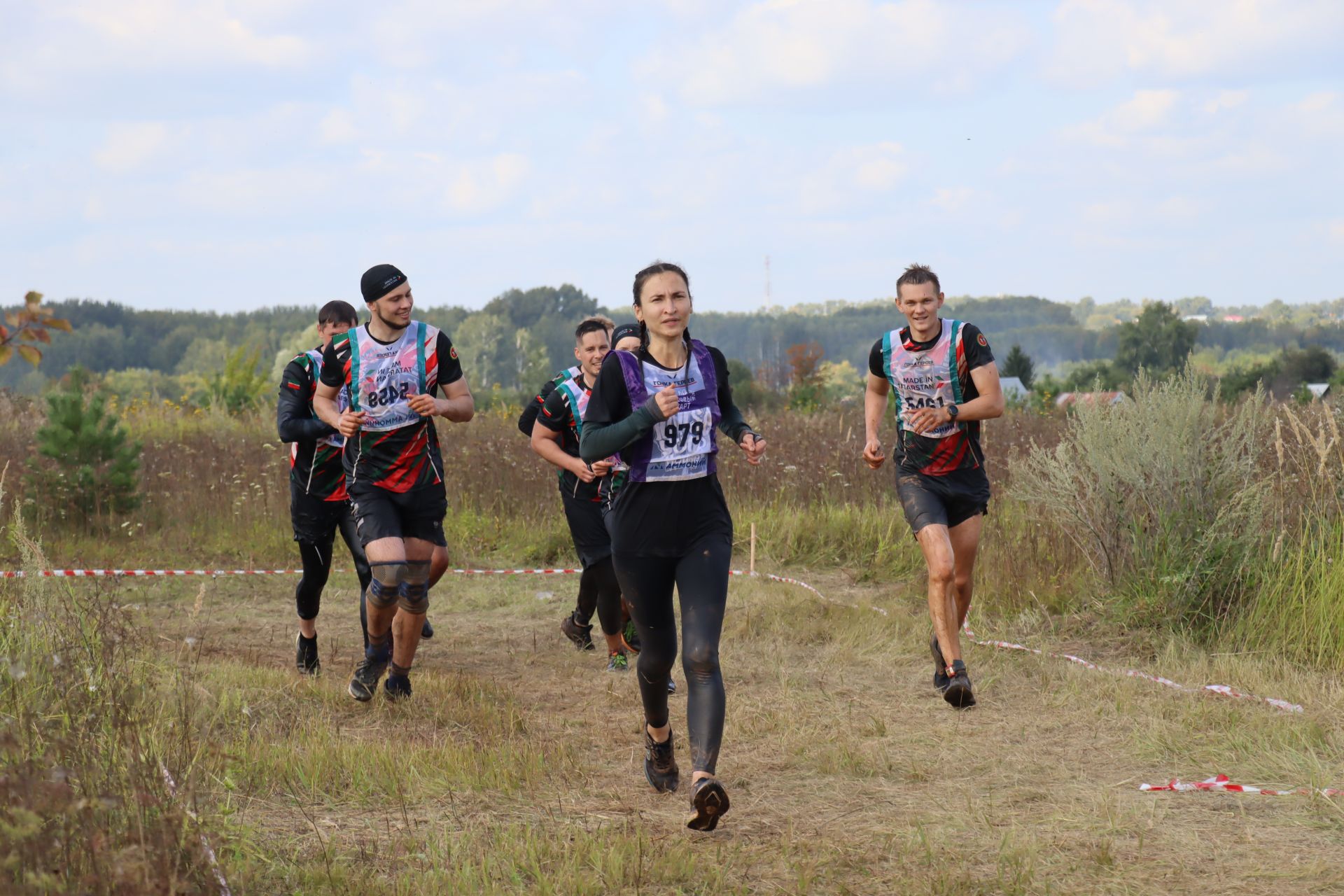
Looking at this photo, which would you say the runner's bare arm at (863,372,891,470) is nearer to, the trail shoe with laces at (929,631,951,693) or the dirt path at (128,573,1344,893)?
the trail shoe with laces at (929,631,951,693)

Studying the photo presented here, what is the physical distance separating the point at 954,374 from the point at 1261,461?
2.99m

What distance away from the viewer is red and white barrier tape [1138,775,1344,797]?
5.09 meters

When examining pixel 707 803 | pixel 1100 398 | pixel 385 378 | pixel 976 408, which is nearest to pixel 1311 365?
pixel 1100 398

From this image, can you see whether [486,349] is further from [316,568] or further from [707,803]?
[707,803]

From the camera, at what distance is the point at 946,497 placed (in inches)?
273

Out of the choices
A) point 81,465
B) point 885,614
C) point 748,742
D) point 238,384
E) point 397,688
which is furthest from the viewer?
point 238,384

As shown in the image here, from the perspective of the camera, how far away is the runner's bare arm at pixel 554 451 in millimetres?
7184

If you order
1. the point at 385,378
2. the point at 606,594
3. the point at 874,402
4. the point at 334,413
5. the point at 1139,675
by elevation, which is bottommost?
the point at 1139,675

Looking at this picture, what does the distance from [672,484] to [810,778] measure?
1.54 metres

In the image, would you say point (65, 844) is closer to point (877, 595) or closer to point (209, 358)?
point (877, 595)

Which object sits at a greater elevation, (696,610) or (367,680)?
(696,610)

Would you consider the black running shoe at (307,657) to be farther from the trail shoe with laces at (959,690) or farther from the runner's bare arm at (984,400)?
the runner's bare arm at (984,400)

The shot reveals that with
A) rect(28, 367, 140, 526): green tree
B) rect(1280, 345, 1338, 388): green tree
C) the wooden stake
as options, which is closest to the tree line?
rect(1280, 345, 1338, 388): green tree

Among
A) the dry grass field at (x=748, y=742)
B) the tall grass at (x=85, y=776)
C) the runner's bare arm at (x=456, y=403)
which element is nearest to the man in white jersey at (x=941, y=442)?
Answer: the dry grass field at (x=748, y=742)
